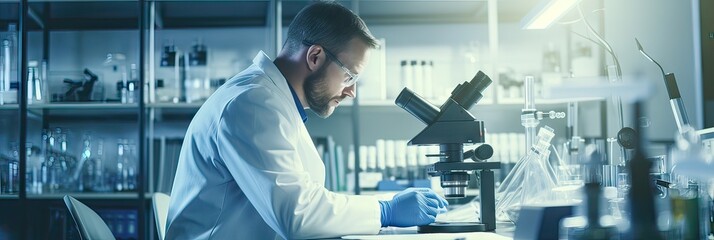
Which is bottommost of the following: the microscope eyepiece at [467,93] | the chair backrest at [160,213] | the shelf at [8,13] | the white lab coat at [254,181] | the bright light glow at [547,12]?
the chair backrest at [160,213]

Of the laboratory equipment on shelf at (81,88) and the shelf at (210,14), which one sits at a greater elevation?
the shelf at (210,14)

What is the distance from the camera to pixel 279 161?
63.1 inches

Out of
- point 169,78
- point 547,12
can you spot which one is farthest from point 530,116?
point 169,78

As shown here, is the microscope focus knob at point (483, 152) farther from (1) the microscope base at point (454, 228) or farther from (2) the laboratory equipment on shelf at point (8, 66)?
(2) the laboratory equipment on shelf at point (8, 66)

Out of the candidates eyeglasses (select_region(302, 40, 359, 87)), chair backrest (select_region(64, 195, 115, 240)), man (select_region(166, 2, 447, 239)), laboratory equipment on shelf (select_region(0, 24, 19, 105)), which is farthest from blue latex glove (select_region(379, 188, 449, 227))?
laboratory equipment on shelf (select_region(0, 24, 19, 105))

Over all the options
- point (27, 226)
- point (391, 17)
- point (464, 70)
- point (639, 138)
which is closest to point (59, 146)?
point (27, 226)

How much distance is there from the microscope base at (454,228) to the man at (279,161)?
0.02 m

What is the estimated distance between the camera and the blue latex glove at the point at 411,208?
1659 mm

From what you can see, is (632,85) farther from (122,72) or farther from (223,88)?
(122,72)

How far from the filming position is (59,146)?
3.66m

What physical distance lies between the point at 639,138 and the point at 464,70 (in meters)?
3.15

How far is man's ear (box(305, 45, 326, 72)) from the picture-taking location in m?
1.94

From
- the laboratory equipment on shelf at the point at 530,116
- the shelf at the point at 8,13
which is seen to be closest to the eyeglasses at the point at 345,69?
the laboratory equipment on shelf at the point at 530,116

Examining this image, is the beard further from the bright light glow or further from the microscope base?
the bright light glow
